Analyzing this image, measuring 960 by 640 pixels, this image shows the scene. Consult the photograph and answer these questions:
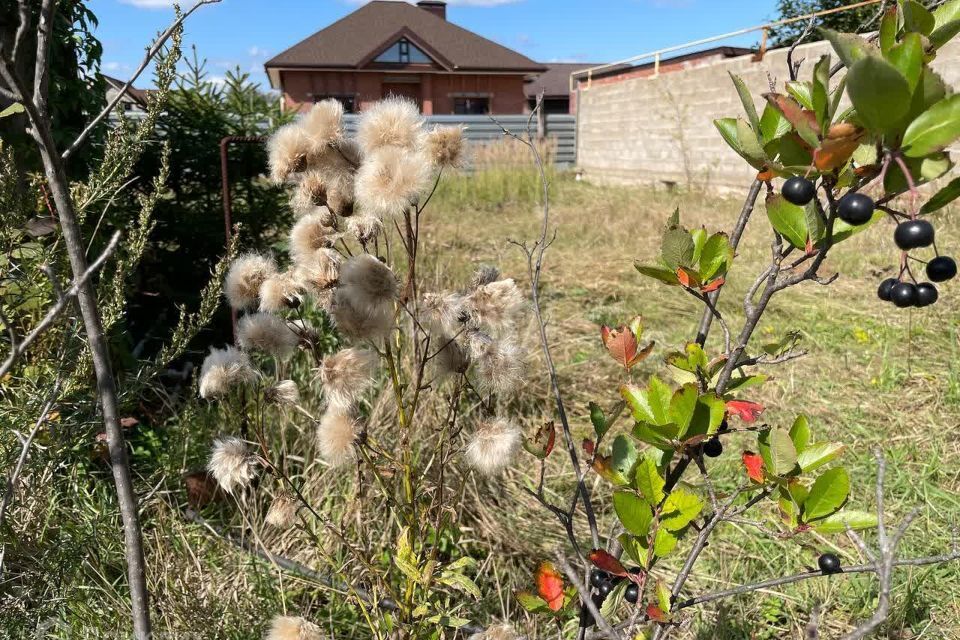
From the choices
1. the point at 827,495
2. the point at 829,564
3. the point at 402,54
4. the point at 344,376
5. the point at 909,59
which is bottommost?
the point at 829,564

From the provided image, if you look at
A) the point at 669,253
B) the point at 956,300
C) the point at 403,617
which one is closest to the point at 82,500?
the point at 403,617

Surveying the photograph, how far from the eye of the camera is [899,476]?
246 cm

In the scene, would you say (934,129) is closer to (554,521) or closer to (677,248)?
(677,248)

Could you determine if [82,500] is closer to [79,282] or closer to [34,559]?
[34,559]

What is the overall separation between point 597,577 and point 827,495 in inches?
15.2

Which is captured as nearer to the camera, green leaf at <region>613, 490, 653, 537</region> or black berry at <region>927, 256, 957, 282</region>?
black berry at <region>927, 256, 957, 282</region>

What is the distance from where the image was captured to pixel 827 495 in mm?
910

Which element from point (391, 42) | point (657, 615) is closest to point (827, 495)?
point (657, 615)

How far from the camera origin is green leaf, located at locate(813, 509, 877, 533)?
895 millimetres

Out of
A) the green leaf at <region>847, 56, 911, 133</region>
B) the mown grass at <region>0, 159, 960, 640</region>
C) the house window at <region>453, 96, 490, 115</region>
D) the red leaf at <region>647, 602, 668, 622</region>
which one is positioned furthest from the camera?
the house window at <region>453, 96, 490, 115</region>

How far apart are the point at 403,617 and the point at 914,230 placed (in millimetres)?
1130

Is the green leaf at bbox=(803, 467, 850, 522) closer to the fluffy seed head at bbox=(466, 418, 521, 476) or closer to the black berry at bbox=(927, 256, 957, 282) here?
the black berry at bbox=(927, 256, 957, 282)

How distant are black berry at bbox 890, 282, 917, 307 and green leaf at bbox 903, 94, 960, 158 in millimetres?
192

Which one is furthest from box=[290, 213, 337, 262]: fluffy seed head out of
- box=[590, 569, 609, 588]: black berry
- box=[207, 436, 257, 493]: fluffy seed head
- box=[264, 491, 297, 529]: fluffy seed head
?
box=[590, 569, 609, 588]: black berry
